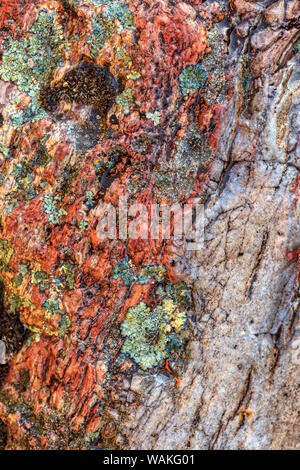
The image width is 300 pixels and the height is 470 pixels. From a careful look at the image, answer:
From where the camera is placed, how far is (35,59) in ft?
10.8

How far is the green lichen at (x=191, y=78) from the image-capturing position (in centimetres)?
316

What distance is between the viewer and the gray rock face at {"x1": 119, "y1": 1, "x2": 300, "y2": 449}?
10.2 ft

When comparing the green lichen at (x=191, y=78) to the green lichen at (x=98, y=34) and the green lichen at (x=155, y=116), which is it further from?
the green lichen at (x=98, y=34)

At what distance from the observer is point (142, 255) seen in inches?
130

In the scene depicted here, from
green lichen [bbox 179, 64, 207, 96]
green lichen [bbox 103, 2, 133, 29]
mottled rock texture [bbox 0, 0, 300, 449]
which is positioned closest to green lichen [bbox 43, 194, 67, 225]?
mottled rock texture [bbox 0, 0, 300, 449]

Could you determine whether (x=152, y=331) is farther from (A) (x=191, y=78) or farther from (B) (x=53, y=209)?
(A) (x=191, y=78)

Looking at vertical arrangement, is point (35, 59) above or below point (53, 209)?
above

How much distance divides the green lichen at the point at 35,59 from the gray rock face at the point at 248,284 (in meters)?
1.53

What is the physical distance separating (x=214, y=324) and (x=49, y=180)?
1.87 m

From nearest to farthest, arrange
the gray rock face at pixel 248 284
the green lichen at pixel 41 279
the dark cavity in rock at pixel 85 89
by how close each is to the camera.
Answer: the gray rock face at pixel 248 284, the dark cavity in rock at pixel 85 89, the green lichen at pixel 41 279

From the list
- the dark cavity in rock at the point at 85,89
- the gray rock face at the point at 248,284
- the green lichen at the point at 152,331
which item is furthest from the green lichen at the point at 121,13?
the green lichen at the point at 152,331

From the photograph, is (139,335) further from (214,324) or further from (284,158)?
(284,158)

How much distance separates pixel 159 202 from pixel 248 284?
1011 mm

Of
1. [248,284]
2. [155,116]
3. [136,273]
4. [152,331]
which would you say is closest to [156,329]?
[152,331]
